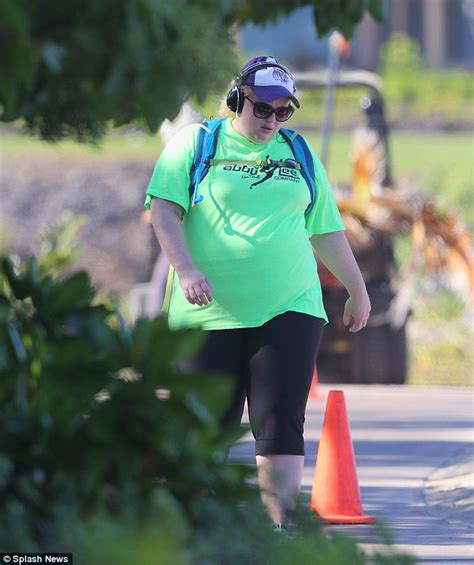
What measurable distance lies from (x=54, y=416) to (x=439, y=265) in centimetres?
1171

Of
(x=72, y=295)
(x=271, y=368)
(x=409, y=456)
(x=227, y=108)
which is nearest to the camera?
Answer: (x=72, y=295)

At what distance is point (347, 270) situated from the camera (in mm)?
5930

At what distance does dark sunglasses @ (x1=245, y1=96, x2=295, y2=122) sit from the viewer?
5621 millimetres

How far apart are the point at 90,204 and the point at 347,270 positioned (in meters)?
24.9

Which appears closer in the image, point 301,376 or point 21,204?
point 301,376

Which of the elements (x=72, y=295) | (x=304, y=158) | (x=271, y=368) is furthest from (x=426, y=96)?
(x=72, y=295)

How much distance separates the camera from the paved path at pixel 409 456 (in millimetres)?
6402

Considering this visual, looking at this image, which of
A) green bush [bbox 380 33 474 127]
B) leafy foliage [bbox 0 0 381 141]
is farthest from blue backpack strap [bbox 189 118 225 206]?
green bush [bbox 380 33 474 127]

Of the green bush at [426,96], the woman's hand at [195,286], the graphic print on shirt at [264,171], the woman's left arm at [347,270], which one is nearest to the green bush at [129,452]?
the woman's hand at [195,286]

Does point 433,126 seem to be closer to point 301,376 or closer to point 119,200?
point 119,200

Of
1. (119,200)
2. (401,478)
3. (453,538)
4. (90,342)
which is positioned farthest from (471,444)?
(119,200)

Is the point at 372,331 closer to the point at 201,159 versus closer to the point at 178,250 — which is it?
the point at 201,159

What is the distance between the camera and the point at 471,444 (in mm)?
9906

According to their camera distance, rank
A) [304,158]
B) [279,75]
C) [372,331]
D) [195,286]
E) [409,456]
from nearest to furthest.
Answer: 1. [195,286]
2. [279,75]
3. [304,158]
4. [409,456]
5. [372,331]
